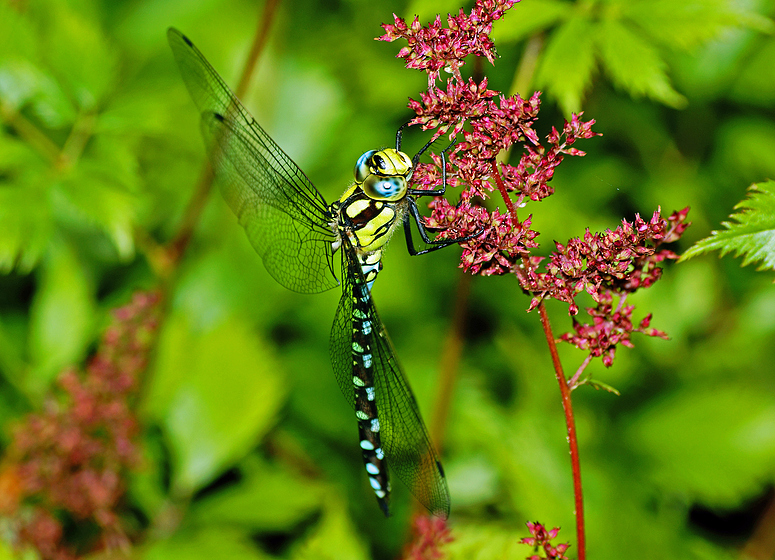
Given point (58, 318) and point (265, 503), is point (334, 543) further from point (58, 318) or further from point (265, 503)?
point (58, 318)

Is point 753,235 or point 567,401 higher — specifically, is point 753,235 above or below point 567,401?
above

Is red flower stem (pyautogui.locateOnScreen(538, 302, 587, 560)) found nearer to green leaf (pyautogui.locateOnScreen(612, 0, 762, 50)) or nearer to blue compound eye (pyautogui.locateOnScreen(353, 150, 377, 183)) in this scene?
blue compound eye (pyautogui.locateOnScreen(353, 150, 377, 183))

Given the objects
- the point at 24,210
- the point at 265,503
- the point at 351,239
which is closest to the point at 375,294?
the point at 265,503

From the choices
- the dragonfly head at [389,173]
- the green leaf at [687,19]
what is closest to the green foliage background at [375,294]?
the green leaf at [687,19]

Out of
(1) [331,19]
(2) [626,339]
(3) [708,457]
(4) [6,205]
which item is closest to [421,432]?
(2) [626,339]

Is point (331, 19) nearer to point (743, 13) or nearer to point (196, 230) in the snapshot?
point (196, 230)

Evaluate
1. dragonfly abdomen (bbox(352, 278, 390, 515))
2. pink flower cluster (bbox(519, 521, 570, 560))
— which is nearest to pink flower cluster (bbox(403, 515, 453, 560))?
pink flower cluster (bbox(519, 521, 570, 560))
